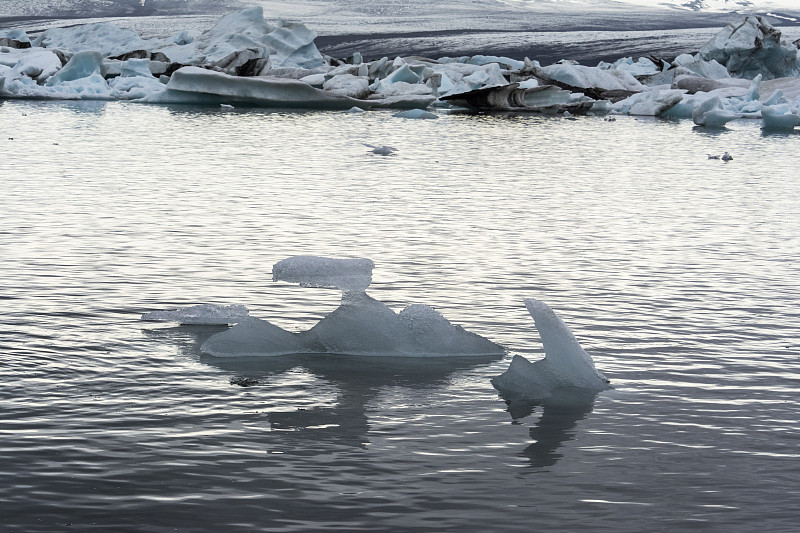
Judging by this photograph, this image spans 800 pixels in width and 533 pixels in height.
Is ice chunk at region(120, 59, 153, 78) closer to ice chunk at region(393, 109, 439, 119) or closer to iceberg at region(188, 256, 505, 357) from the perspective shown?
ice chunk at region(393, 109, 439, 119)

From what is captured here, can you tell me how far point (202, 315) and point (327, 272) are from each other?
73 centimetres

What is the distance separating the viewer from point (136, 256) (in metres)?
7.55

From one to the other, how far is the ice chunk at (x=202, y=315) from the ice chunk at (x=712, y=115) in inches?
873

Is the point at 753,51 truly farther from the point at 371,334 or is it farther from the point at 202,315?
the point at 371,334

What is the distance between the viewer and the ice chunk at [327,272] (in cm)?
534

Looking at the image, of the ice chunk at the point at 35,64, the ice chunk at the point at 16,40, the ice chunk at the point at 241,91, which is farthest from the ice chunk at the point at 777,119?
the ice chunk at the point at 16,40

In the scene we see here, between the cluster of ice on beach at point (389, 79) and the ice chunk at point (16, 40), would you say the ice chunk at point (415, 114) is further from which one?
the ice chunk at point (16, 40)

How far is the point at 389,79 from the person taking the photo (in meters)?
32.7

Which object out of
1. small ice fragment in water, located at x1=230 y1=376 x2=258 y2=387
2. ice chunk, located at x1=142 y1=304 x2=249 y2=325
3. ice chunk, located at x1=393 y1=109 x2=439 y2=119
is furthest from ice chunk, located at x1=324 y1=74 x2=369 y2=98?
small ice fragment in water, located at x1=230 y1=376 x2=258 y2=387

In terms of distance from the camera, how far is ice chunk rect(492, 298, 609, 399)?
15.3 feet

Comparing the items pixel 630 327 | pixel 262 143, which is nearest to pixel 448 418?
pixel 630 327

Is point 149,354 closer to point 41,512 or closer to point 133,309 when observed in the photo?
point 133,309

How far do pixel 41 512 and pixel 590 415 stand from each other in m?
2.12

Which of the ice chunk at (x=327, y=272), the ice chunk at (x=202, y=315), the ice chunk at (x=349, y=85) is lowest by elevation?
the ice chunk at (x=349, y=85)
